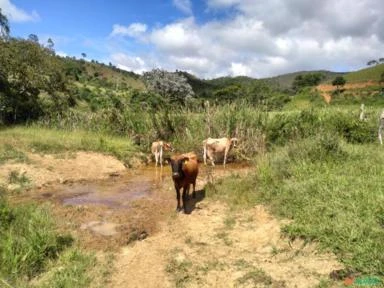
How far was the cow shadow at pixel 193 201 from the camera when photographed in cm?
792

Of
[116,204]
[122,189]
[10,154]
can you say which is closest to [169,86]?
[10,154]

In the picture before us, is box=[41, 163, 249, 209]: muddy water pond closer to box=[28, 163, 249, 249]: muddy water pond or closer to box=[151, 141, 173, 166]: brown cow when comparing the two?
box=[28, 163, 249, 249]: muddy water pond

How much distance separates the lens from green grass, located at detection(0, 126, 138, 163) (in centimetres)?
1216

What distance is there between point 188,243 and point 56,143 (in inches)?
308

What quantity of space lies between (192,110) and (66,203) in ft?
26.0

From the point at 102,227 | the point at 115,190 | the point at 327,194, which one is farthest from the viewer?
the point at 115,190

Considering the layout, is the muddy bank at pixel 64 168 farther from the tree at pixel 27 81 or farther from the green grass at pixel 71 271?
the tree at pixel 27 81

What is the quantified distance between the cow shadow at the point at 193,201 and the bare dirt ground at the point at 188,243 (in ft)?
0.07

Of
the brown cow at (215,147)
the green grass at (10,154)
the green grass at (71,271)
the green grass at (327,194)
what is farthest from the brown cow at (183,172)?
the green grass at (10,154)

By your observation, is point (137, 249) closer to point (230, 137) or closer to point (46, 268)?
point (46, 268)

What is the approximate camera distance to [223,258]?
5.56m

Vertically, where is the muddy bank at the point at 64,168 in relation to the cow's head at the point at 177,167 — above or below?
below

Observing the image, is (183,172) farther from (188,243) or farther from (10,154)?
(10,154)

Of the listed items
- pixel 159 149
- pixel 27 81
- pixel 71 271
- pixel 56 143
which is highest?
pixel 27 81
